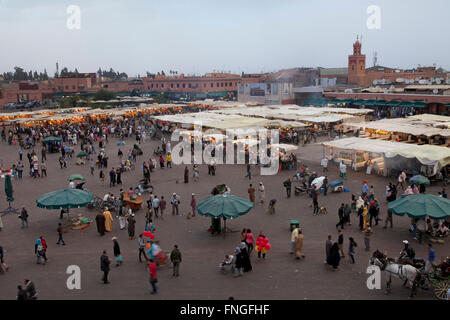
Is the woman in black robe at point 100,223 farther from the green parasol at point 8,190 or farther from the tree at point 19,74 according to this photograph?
the tree at point 19,74

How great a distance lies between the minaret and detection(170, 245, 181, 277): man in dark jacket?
62695mm

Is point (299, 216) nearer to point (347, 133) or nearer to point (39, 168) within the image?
point (39, 168)

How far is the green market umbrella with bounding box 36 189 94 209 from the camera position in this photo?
1169cm

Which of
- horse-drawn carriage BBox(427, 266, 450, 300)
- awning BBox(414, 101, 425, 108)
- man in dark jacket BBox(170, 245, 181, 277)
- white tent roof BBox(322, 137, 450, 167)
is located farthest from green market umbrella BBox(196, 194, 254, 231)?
awning BBox(414, 101, 425, 108)

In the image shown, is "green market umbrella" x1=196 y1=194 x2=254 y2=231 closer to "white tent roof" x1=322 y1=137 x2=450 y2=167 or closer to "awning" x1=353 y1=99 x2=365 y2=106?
"white tent roof" x1=322 y1=137 x2=450 y2=167

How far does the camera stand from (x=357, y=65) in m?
64.2

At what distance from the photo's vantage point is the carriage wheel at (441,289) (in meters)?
7.61

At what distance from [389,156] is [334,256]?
988 cm

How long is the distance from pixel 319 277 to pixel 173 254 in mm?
3406

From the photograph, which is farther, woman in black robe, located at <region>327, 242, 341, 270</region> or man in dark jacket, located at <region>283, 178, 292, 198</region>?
man in dark jacket, located at <region>283, 178, 292, 198</region>

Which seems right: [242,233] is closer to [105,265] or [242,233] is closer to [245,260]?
[245,260]

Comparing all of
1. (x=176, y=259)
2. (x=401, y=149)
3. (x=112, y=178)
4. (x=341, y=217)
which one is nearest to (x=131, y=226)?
(x=176, y=259)

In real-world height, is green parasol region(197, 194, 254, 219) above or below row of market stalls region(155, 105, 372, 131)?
below

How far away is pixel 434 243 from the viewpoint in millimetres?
10406
